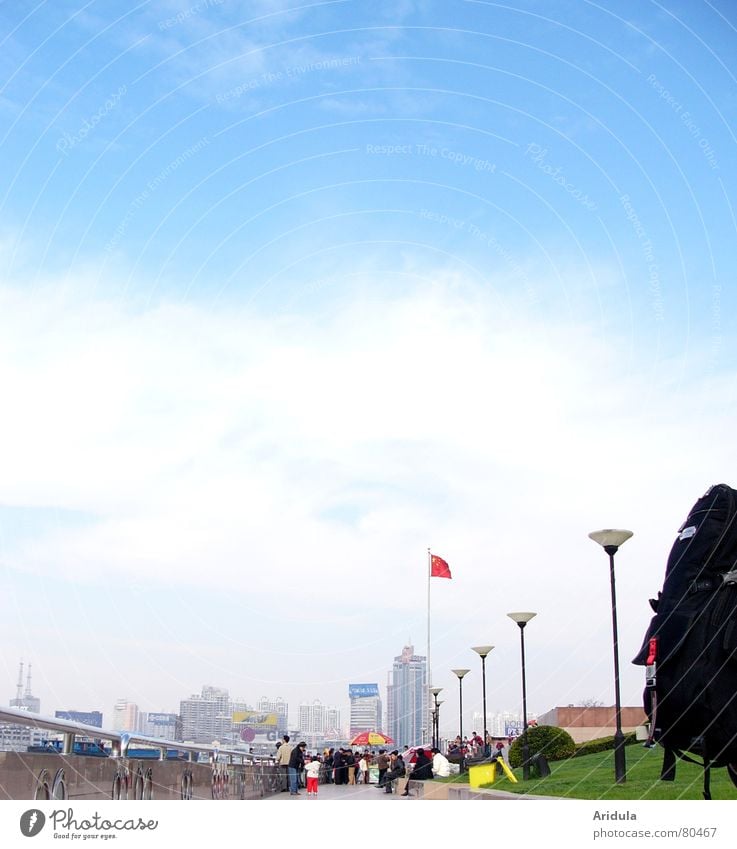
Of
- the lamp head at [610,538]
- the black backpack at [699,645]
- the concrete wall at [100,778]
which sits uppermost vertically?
the lamp head at [610,538]

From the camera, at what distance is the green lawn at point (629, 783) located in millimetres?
7188

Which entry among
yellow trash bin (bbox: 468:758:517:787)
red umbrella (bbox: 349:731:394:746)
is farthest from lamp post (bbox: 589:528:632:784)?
Result: red umbrella (bbox: 349:731:394:746)

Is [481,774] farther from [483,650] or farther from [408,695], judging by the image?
[408,695]

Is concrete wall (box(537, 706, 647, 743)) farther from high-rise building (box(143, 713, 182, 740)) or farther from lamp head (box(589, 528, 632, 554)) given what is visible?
high-rise building (box(143, 713, 182, 740))

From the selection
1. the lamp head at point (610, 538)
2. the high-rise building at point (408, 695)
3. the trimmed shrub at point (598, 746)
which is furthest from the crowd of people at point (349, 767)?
the high-rise building at point (408, 695)

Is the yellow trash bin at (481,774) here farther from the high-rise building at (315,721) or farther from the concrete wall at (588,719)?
the concrete wall at (588,719)

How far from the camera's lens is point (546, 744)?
48.6 ft

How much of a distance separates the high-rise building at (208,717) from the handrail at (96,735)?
930 mm

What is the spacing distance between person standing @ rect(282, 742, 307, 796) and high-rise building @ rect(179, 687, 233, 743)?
3.89 feet

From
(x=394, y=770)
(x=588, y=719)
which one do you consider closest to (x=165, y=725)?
(x=394, y=770)
